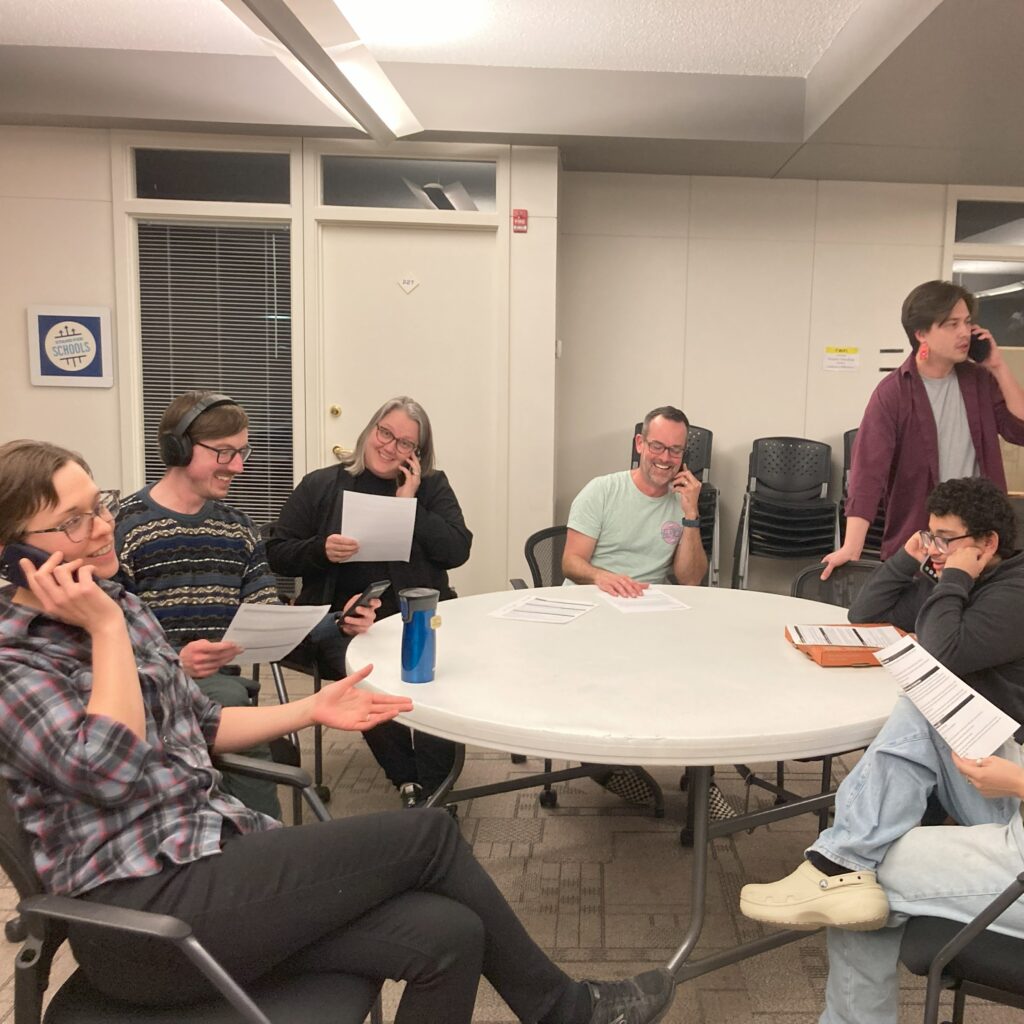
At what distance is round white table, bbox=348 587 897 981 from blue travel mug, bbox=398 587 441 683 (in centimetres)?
2

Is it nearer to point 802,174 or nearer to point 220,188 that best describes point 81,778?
point 220,188

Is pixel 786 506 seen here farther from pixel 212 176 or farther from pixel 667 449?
pixel 212 176

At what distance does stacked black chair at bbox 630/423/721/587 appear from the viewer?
4.49m

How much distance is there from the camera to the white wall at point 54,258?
404 centimetres

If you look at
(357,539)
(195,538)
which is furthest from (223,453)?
→ (357,539)

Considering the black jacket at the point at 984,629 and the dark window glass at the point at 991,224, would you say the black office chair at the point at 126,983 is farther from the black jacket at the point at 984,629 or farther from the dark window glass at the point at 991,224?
the dark window glass at the point at 991,224

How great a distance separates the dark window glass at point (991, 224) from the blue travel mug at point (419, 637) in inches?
189

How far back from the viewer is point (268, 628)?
169 cm

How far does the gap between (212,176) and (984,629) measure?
421cm

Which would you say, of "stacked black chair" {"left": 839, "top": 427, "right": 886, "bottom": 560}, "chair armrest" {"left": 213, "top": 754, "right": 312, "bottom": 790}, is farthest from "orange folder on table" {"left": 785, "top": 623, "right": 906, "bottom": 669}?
"stacked black chair" {"left": 839, "top": 427, "right": 886, "bottom": 560}

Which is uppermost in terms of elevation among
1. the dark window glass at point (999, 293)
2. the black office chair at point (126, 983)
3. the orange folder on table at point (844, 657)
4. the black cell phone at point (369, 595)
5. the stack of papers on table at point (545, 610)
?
the dark window glass at point (999, 293)

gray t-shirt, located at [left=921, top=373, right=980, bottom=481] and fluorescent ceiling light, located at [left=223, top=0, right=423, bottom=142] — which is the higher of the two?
fluorescent ceiling light, located at [left=223, top=0, right=423, bottom=142]

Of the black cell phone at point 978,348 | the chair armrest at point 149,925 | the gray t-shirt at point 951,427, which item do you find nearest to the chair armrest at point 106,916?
the chair armrest at point 149,925

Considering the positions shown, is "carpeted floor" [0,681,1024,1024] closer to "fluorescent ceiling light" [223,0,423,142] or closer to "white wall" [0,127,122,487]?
"fluorescent ceiling light" [223,0,423,142]
